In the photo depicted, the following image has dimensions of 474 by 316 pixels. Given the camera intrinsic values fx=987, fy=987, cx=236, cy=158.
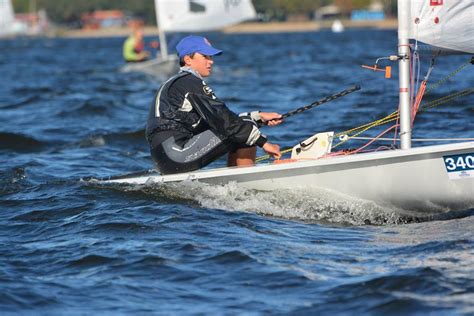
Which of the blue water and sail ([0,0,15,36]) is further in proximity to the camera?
sail ([0,0,15,36])

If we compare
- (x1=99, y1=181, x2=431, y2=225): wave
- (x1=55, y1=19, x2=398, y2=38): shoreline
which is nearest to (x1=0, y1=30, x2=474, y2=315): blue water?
(x1=99, y1=181, x2=431, y2=225): wave

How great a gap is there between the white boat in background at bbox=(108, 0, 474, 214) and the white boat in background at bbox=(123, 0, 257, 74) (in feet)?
59.5

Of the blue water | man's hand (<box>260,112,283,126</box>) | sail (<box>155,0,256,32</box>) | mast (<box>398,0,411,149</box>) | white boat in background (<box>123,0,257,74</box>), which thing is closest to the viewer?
the blue water

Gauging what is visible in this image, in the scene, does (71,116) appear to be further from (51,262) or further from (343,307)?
(343,307)

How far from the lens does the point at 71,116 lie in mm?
15008

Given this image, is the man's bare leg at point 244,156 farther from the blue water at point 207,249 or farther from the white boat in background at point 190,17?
the white boat in background at point 190,17

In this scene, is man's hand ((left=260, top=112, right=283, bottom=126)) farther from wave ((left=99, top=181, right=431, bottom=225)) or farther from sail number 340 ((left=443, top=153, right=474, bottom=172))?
sail number 340 ((left=443, top=153, right=474, bottom=172))

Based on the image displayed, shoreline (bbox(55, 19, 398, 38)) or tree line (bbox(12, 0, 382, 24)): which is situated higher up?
tree line (bbox(12, 0, 382, 24))

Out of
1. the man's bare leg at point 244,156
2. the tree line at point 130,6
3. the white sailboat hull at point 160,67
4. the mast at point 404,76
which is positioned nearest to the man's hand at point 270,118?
the man's bare leg at point 244,156

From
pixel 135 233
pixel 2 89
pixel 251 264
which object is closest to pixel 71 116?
pixel 2 89

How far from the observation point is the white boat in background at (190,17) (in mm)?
25330

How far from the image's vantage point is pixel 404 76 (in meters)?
6.84

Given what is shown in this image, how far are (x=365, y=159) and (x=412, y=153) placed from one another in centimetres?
33

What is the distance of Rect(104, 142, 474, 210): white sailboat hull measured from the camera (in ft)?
21.7
